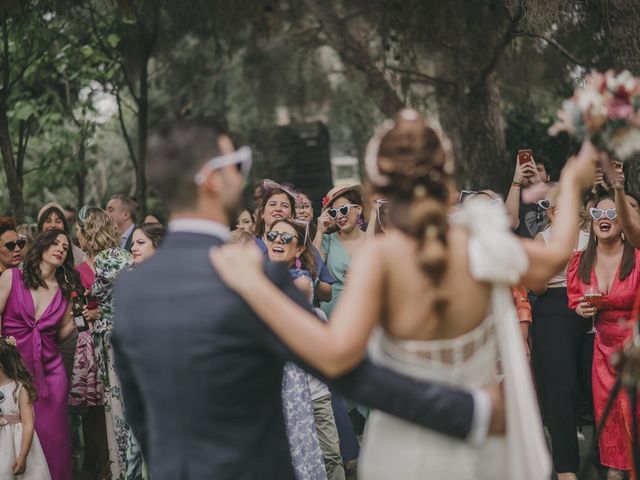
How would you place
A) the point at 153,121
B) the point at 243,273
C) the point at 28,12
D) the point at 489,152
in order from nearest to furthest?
the point at 243,273 < the point at 28,12 < the point at 489,152 < the point at 153,121

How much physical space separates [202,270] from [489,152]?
1081cm

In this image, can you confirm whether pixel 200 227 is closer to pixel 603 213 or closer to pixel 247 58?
pixel 603 213

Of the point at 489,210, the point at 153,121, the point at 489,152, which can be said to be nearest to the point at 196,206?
the point at 489,210

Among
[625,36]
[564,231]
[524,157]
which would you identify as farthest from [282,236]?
[564,231]

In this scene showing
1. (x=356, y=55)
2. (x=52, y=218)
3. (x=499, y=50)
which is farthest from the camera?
(x=356, y=55)

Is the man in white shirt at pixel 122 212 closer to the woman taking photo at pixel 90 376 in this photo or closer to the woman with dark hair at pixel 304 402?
the woman taking photo at pixel 90 376

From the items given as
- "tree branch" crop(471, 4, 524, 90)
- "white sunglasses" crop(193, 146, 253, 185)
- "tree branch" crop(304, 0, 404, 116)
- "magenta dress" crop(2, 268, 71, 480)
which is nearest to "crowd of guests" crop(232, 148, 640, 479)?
"magenta dress" crop(2, 268, 71, 480)

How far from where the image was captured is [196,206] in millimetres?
3387

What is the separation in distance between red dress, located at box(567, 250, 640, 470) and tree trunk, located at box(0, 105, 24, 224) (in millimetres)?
7060

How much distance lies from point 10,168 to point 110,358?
484 cm

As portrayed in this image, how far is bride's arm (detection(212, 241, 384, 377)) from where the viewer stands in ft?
9.98

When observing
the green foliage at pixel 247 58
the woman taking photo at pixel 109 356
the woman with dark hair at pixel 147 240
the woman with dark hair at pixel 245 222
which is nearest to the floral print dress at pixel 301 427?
the woman with dark hair at pixel 147 240

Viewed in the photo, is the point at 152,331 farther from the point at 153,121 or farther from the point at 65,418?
the point at 153,121

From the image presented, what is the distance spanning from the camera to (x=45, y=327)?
7.94 metres
